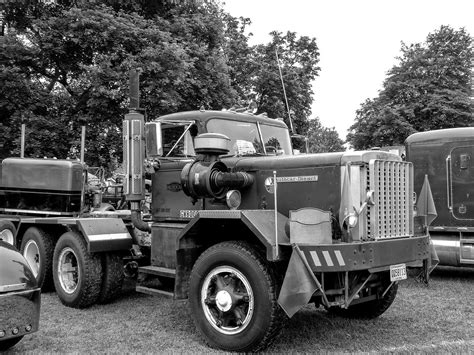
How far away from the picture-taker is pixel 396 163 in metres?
5.33

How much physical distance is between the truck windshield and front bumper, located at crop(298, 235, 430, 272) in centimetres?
199

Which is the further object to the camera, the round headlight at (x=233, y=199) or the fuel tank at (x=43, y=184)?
the fuel tank at (x=43, y=184)

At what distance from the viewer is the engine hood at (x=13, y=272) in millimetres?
4466

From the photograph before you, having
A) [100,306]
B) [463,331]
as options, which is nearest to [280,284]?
[463,331]

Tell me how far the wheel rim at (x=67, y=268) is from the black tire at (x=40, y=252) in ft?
1.65

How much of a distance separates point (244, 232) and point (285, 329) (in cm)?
128

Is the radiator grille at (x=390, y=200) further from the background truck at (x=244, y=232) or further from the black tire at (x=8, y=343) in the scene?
the black tire at (x=8, y=343)

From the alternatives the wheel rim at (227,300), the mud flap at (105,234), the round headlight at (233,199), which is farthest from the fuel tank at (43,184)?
the wheel rim at (227,300)

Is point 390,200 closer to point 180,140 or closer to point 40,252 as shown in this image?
point 180,140

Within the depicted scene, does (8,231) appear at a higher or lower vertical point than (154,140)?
lower

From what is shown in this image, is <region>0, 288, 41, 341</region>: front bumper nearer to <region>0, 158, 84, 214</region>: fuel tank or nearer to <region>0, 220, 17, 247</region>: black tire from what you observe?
<region>0, 220, 17, 247</region>: black tire

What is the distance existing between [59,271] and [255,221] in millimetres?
3683

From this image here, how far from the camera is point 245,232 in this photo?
535 centimetres

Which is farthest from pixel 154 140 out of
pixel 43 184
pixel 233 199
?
pixel 43 184
